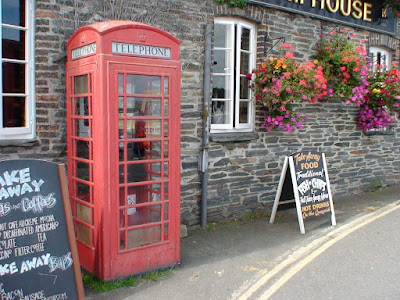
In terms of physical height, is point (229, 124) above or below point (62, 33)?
below

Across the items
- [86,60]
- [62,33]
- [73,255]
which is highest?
[62,33]

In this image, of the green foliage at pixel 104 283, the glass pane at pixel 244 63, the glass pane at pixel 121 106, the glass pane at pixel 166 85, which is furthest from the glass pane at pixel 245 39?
the green foliage at pixel 104 283

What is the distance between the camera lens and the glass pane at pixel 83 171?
17.6 feet

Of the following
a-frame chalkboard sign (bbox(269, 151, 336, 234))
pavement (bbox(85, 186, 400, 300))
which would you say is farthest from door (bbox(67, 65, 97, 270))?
a-frame chalkboard sign (bbox(269, 151, 336, 234))

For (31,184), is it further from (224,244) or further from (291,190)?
(291,190)

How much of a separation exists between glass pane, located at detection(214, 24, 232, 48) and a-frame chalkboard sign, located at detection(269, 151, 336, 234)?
2259 mm

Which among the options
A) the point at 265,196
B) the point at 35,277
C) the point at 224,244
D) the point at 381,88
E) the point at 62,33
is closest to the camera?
the point at 35,277

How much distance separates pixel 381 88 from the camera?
396 inches

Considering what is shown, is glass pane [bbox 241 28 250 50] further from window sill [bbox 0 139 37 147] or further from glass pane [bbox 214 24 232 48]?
window sill [bbox 0 139 37 147]

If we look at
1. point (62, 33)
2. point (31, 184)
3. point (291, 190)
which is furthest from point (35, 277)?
point (291, 190)

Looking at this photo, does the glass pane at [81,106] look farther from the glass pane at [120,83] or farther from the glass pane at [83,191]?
the glass pane at [83,191]

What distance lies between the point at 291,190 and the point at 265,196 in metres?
0.83

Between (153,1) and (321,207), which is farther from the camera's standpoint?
(321,207)

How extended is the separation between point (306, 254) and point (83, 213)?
2984mm
